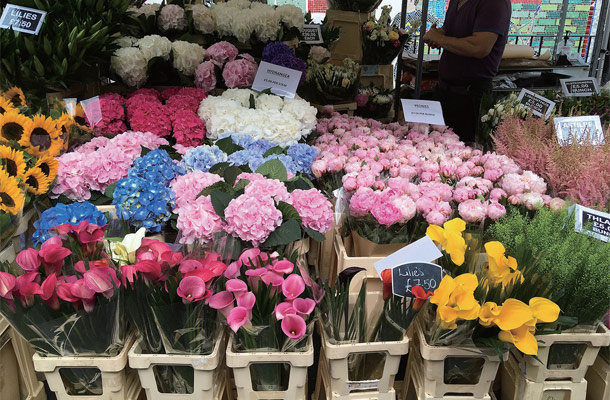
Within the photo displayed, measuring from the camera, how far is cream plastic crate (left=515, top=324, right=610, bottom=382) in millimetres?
1247

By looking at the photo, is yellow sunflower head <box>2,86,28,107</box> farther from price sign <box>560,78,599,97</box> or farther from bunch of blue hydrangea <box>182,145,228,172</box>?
price sign <box>560,78,599,97</box>

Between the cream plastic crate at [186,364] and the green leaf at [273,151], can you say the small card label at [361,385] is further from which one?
the green leaf at [273,151]

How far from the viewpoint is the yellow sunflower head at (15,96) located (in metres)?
1.79

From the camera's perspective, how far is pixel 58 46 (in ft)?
6.28

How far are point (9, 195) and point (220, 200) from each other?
631 mm

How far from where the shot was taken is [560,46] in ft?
16.6

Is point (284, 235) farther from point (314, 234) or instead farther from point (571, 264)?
point (571, 264)

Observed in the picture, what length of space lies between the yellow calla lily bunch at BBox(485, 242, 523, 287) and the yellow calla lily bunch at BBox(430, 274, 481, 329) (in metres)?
0.12

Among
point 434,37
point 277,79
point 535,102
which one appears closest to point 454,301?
point 277,79

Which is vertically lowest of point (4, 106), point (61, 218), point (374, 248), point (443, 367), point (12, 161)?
point (443, 367)

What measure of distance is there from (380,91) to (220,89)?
1534 millimetres

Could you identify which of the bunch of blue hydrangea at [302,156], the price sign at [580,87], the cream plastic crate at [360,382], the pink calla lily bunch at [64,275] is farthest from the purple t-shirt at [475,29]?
the pink calla lily bunch at [64,275]

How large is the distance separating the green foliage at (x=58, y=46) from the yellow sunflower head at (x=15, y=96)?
94mm

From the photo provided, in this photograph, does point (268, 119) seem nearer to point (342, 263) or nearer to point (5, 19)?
point (342, 263)
